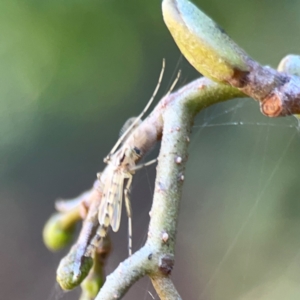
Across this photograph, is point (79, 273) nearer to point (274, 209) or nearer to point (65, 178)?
point (274, 209)

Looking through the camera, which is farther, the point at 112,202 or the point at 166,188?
the point at 112,202

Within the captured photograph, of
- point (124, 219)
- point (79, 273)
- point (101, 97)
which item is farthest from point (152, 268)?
point (101, 97)

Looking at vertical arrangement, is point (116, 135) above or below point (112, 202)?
above

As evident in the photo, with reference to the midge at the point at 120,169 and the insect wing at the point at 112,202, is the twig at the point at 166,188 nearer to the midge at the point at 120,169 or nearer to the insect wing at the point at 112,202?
the midge at the point at 120,169

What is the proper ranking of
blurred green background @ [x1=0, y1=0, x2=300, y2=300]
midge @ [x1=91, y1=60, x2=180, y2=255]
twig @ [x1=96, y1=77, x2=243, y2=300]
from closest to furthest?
1. twig @ [x1=96, y1=77, x2=243, y2=300]
2. midge @ [x1=91, y1=60, x2=180, y2=255]
3. blurred green background @ [x1=0, y1=0, x2=300, y2=300]

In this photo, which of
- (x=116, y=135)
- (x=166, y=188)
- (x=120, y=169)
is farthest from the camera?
(x=116, y=135)

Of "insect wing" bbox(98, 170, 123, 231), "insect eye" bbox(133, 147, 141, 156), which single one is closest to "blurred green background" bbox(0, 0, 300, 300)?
"insect wing" bbox(98, 170, 123, 231)

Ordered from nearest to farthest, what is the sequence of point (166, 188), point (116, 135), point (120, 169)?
point (166, 188), point (120, 169), point (116, 135)

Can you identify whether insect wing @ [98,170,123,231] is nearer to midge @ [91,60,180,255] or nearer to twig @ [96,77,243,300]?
midge @ [91,60,180,255]

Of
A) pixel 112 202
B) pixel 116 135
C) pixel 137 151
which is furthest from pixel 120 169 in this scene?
pixel 116 135

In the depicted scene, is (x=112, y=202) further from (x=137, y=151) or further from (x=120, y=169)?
(x=137, y=151)
